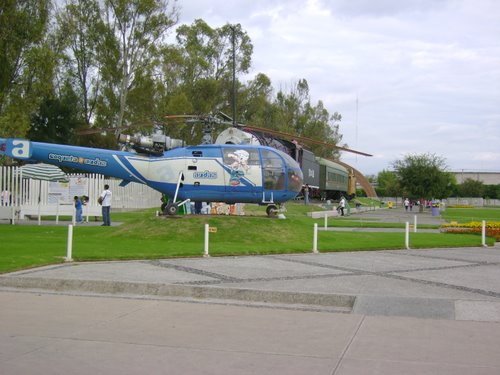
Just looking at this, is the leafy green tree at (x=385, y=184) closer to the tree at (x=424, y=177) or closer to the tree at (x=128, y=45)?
the tree at (x=424, y=177)

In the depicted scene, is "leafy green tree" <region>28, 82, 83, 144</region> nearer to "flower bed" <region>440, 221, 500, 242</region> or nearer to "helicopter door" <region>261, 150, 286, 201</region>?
"helicopter door" <region>261, 150, 286, 201</region>

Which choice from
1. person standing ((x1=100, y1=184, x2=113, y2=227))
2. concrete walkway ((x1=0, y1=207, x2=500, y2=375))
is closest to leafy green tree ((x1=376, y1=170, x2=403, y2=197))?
person standing ((x1=100, y1=184, x2=113, y2=227))

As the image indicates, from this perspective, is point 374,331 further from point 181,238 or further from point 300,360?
point 181,238

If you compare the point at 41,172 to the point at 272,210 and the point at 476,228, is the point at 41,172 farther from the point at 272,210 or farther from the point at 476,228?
the point at 476,228

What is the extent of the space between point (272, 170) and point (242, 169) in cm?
111

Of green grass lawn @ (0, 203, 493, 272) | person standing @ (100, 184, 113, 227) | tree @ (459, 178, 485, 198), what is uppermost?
tree @ (459, 178, 485, 198)

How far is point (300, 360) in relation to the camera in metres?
6.35

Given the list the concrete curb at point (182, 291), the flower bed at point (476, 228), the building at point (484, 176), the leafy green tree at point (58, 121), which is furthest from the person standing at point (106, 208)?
the building at point (484, 176)

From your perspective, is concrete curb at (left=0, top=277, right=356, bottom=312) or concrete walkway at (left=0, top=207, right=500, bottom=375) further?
concrete curb at (left=0, top=277, right=356, bottom=312)

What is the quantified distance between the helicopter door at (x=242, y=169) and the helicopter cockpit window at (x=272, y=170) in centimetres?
23

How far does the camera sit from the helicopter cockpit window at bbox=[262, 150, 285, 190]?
21109 mm

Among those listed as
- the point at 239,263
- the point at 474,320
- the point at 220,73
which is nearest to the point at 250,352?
the point at 474,320

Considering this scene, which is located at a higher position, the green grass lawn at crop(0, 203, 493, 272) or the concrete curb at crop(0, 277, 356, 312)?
the green grass lawn at crop(0, 203, 493, 272)

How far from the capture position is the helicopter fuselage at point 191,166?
20.7 m
